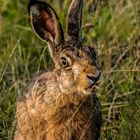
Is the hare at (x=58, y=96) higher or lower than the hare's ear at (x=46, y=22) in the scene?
lower

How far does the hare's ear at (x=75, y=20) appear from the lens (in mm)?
6367

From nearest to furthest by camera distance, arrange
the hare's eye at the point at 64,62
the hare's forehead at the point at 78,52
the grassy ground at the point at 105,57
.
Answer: the hare's forehead at the point at 78,52, the hare's eye at the point at 64,62, the grassy ground at the point at 105,57

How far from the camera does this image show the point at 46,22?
650cm

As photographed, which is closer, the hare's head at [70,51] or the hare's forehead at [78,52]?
the hare's head at [70,51]

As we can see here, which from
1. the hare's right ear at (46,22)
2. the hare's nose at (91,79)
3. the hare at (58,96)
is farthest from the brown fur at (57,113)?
the hare's nose at (91,79)

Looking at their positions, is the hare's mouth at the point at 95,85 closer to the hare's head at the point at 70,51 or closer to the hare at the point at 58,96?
the hare's head at the point at 70,51

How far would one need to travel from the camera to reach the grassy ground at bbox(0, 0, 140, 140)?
22.4 feet

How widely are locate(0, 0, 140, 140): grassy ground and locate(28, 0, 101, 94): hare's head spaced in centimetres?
41

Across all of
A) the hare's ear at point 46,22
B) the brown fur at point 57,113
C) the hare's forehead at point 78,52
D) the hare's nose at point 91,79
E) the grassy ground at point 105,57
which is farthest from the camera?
the grassy ground at point 105,57

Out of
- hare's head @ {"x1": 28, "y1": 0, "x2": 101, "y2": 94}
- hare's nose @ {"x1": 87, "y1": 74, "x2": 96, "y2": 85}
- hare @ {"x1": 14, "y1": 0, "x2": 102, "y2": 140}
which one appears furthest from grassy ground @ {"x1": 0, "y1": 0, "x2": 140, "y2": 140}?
hare's nose @ {"x1": 87, "y1": 74, "x2": 96, "y2": 85}

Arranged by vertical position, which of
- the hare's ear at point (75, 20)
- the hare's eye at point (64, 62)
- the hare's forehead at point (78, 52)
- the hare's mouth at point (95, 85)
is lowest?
the hare's mouth at point (95, 85)

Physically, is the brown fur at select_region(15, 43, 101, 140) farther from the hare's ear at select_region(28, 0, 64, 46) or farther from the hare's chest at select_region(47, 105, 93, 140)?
the hare's ear at select_region(28, 0, 64, 46)

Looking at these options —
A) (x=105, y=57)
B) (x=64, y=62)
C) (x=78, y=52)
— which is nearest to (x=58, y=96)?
(x=64, y=62)

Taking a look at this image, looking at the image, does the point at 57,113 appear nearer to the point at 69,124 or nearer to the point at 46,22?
the point at 69,124
